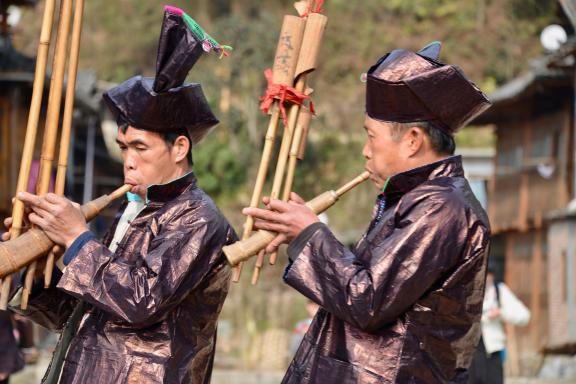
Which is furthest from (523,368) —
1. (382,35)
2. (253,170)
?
(382,35)

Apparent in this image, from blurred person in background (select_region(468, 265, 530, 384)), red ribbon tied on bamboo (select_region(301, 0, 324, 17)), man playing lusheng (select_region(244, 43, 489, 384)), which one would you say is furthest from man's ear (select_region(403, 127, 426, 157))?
blurred person in background (select_region(468, 265, 530, 384))

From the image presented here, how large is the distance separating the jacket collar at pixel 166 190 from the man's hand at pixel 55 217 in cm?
43

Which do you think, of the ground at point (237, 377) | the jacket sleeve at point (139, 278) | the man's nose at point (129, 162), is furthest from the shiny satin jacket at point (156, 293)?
the ground at point (237, 377)

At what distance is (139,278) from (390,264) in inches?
40.2

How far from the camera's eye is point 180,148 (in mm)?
4867

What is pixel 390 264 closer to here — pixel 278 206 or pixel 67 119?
pixel 278 206

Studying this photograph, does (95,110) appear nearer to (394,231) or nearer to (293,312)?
(293,312)

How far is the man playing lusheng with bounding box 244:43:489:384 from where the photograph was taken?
3.92m

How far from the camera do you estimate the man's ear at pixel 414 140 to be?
4.16 m

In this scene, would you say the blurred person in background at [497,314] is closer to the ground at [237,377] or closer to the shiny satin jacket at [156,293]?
the shiny satin jacket at [156,293]

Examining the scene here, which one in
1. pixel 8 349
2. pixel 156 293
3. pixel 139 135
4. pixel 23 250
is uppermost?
pixel 139 135

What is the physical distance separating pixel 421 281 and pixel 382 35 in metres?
33.9

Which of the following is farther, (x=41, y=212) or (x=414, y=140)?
(x=41, y=212)

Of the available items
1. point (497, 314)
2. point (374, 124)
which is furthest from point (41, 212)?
point (497, 314)
